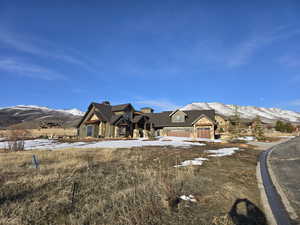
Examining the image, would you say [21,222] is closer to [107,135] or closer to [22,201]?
[22,201]

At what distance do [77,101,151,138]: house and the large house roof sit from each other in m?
5.05

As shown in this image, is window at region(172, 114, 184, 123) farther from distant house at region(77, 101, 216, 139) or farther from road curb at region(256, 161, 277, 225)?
road curb at region(256, 161, 277, 225)

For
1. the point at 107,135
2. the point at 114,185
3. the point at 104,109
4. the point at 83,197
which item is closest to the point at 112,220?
the point at 83,197

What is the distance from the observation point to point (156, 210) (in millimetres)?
4363

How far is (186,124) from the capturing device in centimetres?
3803

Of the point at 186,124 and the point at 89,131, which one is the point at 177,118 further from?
the point at 89,131

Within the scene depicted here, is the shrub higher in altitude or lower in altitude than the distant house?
lower

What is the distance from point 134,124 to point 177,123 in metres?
9.27

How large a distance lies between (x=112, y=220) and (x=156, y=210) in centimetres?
105

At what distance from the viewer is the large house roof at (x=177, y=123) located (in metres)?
38.1

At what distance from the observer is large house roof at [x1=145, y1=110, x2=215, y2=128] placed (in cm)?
3809

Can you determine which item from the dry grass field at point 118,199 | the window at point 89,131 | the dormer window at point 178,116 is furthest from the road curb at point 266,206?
the dormer window at point 178,116

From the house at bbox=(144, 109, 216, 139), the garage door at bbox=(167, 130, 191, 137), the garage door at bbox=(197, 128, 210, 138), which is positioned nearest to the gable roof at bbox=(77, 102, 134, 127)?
the house at bbox=(144, 109, 216, 139)

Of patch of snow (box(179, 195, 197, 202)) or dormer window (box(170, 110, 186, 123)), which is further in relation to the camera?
dormer window (box(170, 110, 186, 123))
